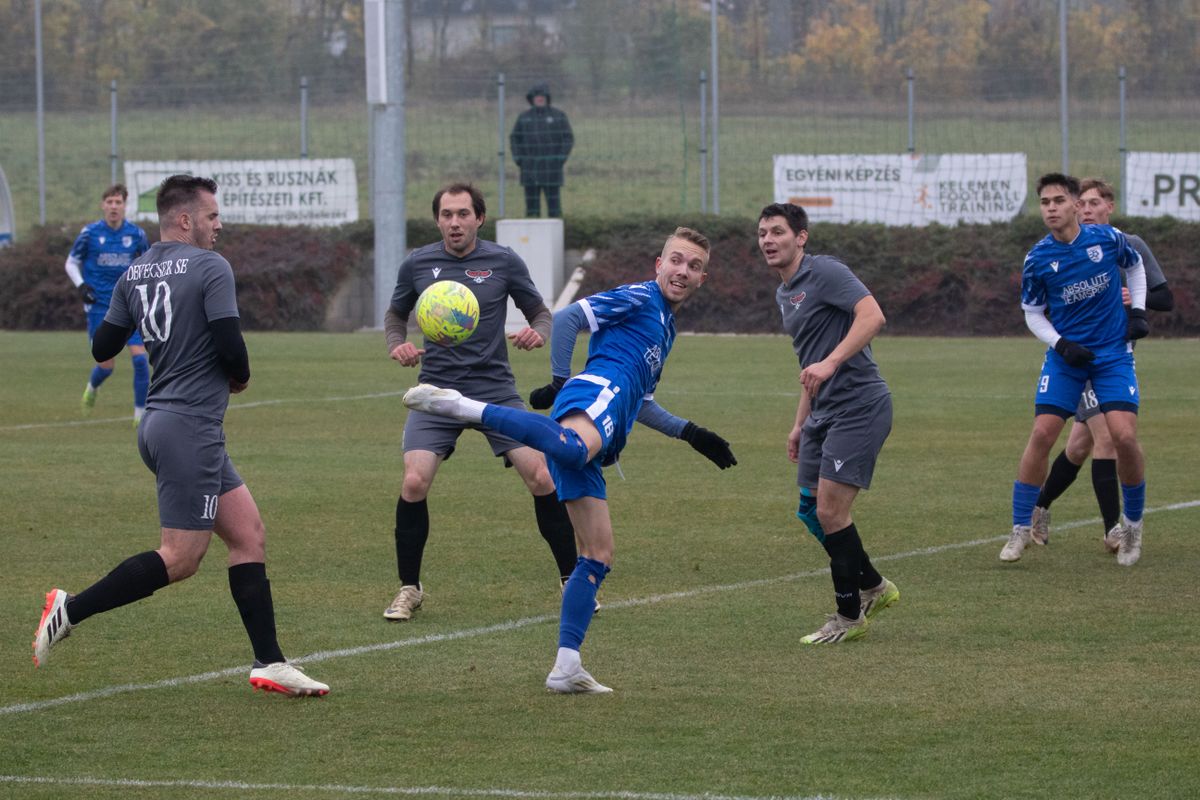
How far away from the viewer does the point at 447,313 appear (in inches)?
319

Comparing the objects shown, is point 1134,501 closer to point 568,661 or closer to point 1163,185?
point 568,661

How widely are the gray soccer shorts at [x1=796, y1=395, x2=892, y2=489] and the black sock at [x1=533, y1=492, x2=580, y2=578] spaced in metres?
1.45

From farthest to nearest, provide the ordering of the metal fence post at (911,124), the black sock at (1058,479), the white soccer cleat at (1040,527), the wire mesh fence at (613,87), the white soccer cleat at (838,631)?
the wire mesh fence at (613,87)
the metal fence post at (911,124)
the black sock at (1058,479)
the white soccer cleat at (1040,527)
the white soccer cleat at (838,631)

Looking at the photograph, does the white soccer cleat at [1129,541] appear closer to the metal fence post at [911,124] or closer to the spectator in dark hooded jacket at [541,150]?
the metal fence post at [911,124]

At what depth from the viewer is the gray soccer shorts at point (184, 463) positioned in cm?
664

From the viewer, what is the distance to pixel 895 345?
26234 mm

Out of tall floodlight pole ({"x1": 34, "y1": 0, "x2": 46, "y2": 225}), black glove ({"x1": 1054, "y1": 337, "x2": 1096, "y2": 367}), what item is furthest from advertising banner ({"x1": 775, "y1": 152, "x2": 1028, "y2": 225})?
black glove ({"x1": 1054, "y1": 337, "x2": 1096, "y2": 367})

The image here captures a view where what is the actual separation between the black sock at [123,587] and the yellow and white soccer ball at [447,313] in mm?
1924

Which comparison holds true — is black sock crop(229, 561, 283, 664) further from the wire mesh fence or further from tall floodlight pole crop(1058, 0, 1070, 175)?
the wire mesh fence

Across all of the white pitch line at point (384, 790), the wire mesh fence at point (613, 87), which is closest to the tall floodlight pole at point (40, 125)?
the wire mesh fence at point (613, 87)

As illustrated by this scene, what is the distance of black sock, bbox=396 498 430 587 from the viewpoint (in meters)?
8.73

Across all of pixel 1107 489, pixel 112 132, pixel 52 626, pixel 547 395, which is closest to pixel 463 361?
pixel 547 395

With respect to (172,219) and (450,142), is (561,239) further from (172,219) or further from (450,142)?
(172,219)

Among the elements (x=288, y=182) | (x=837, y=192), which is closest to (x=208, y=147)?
(x=288, y=182)
